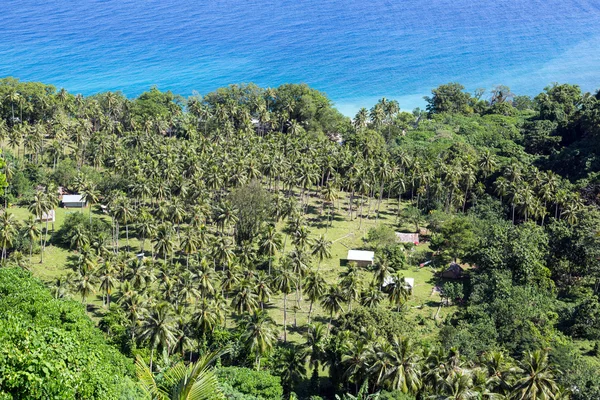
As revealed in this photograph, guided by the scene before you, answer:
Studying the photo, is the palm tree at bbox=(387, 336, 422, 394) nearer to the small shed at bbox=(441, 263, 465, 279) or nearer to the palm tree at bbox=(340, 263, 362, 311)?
the palm tree at bbox=(340, 263, 362, 311)

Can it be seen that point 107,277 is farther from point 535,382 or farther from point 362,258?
point 535,382

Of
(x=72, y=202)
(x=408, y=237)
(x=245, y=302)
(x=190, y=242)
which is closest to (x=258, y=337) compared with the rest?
(x=245, y=302)

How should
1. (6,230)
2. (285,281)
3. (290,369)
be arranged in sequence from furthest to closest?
(6,230) → (285,281) → (290,369)

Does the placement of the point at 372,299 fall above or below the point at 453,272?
above

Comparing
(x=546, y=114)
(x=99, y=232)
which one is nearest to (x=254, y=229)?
(x=99, y=232)

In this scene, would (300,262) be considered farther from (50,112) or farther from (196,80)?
(196,80)

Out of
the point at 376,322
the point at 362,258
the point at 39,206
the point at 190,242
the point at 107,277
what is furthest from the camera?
the point at 362,258
